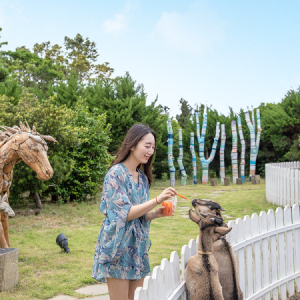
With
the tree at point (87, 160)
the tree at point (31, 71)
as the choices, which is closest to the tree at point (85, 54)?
the tree at point (31, 71)

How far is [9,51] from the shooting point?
89.7 ft

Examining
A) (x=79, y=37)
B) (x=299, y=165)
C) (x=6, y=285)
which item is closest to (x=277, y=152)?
(x=299, y=165)

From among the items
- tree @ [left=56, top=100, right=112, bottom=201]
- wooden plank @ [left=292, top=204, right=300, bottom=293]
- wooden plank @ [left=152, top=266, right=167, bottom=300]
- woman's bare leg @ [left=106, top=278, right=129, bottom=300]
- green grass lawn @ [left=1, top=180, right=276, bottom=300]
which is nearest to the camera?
wooden plank @ [left=152, top=266, right=167, bottom=300]

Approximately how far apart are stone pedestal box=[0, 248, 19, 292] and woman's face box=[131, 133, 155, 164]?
2497 millimetres

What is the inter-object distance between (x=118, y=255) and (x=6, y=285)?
8.16ft

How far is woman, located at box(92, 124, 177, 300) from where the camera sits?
76.6 inches

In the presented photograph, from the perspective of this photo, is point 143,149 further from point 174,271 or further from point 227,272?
point 227,272

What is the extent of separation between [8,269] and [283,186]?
7.11 m

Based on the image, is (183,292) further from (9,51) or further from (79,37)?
(79,37)

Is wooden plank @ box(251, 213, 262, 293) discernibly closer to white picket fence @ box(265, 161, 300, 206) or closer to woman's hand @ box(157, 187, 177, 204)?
woman's hand @ box(157, 187, 177, 204)

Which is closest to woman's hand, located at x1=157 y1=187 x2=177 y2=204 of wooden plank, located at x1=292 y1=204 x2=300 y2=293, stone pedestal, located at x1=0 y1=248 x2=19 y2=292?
wooden plank, located at x1=292 y1=204 x2=300 y2=293

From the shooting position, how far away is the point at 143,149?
2.13 m

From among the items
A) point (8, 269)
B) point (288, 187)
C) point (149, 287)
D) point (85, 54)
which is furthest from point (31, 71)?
point (149, 287)

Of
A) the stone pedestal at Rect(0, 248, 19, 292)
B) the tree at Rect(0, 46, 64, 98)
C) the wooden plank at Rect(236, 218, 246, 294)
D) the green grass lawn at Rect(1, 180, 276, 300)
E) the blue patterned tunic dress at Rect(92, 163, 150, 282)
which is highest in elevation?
the tree at Rect(0, 46, 64, 98)
